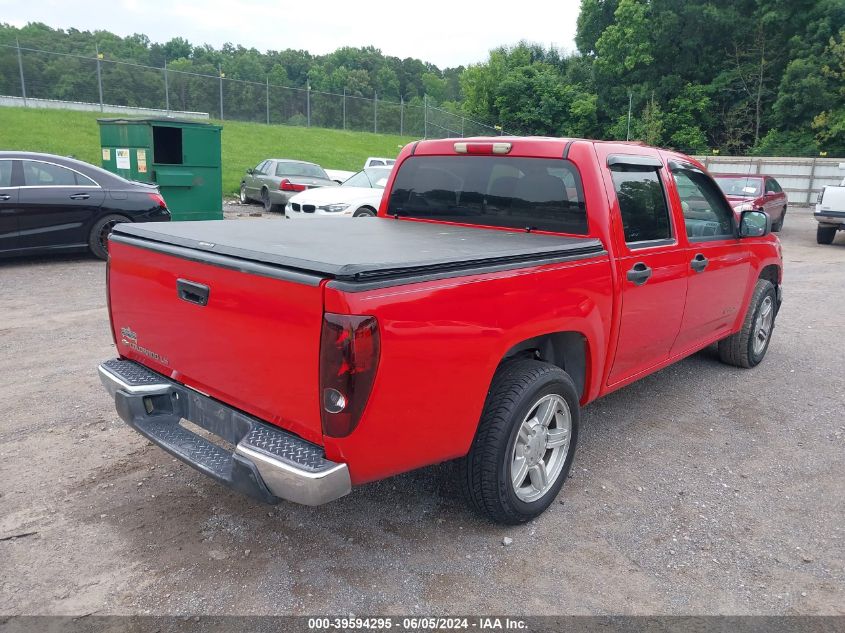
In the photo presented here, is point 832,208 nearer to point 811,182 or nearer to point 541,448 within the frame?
point 541,448

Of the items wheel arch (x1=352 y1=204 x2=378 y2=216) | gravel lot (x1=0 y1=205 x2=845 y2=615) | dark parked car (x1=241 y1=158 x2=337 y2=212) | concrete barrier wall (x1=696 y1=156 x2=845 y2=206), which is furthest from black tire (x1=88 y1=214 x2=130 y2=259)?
concrete barrier wall (x1=696 y1=156 x2=845 y2=206)

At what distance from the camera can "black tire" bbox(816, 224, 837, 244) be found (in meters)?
15.9

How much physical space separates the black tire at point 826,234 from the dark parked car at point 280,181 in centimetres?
1218

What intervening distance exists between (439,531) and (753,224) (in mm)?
3509

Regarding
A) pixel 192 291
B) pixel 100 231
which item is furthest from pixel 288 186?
pixel 192 291

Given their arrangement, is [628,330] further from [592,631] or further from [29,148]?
[29,148]

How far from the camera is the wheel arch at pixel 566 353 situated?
3.39 metres

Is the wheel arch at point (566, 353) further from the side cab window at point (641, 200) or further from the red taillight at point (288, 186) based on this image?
the red taillight at point (288, 186)

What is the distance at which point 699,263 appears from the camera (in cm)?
446

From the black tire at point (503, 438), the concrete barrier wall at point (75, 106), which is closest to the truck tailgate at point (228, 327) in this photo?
the black tire at point (503, 438)

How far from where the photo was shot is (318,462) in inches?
96.0

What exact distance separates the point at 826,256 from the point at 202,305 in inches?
585

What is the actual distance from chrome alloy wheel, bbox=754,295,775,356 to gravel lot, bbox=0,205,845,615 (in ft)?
3.54

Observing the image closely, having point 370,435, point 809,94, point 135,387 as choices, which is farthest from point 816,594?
point 809,94
